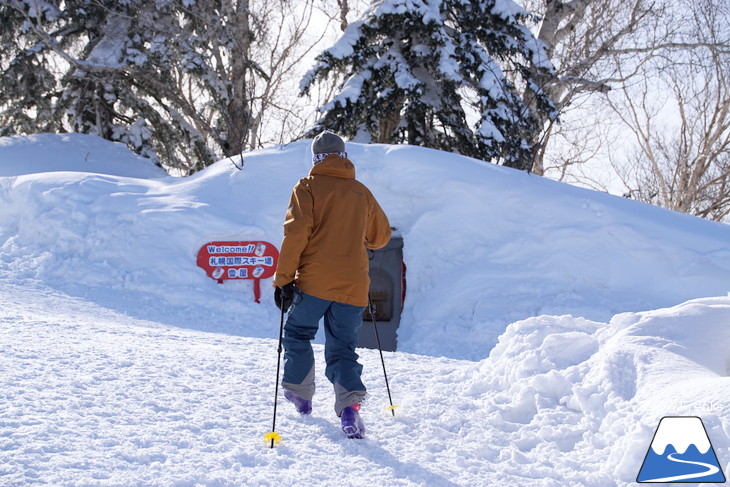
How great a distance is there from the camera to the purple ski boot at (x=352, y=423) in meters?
3.13

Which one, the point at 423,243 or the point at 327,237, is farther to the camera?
the point at 423,243

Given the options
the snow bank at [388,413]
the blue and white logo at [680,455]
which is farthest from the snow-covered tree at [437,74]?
the blue and white logo at [680,455]

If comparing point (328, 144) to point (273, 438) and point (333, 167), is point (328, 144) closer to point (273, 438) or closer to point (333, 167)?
point (333, 167)

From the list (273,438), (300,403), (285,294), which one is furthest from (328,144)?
(273,438)

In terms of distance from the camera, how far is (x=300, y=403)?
3.44 meters

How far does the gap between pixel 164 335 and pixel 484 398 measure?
3035 mm

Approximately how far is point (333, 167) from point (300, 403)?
137cm

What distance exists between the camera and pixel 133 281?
755 centimetres

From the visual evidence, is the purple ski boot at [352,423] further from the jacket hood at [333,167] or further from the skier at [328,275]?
the jacket hood at [333,167]

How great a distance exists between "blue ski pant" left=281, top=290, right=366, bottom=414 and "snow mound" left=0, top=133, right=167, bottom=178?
32.7ft

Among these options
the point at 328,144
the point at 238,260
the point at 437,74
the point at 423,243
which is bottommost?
the point at 238,260

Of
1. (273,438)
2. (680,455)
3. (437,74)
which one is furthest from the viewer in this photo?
(437,74)

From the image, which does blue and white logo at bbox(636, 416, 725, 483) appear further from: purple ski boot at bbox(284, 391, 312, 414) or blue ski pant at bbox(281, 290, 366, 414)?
purple ski boot at bbox(284, 391, 312, 414)

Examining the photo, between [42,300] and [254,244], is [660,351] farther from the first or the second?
[42,300]
